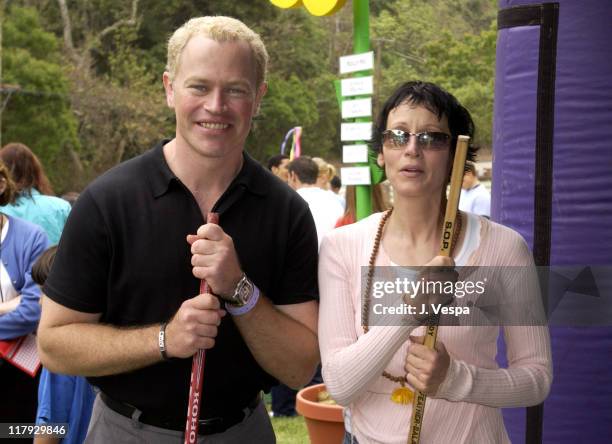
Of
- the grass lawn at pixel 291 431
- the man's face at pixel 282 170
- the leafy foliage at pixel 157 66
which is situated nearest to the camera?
the grass lawn at pixel 291 431

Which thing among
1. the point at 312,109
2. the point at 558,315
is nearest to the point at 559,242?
the point at 558,315

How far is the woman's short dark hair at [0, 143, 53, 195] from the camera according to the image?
5812 millimetres

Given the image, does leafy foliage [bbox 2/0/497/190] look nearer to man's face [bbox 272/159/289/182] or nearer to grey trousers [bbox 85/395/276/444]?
man's face [bbox 272/159/289/182]

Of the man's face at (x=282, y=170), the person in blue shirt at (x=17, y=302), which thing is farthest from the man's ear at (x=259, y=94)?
the man's face at (x=282, y=170)

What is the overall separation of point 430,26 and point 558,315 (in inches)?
991

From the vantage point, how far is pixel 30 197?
19.5 feet

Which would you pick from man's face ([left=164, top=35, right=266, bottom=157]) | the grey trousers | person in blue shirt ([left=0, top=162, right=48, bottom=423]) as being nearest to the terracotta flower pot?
person in blue shirt ([left=0, top=162, right=48, bottom=423])

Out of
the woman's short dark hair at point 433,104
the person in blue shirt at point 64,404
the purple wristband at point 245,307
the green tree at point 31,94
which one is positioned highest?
the green tree at point 31,94

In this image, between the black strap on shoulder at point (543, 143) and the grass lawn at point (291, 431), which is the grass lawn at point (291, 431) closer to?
the grass lawn at point (291, 431)

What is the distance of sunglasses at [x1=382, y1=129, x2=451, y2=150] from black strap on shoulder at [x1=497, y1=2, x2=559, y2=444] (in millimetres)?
1202

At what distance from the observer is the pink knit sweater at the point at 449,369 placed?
7.32 feet

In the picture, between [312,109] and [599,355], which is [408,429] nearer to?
[599,355]

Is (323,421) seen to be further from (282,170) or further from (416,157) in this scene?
(282,170)

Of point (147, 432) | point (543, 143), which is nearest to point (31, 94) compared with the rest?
point (543, 143)
